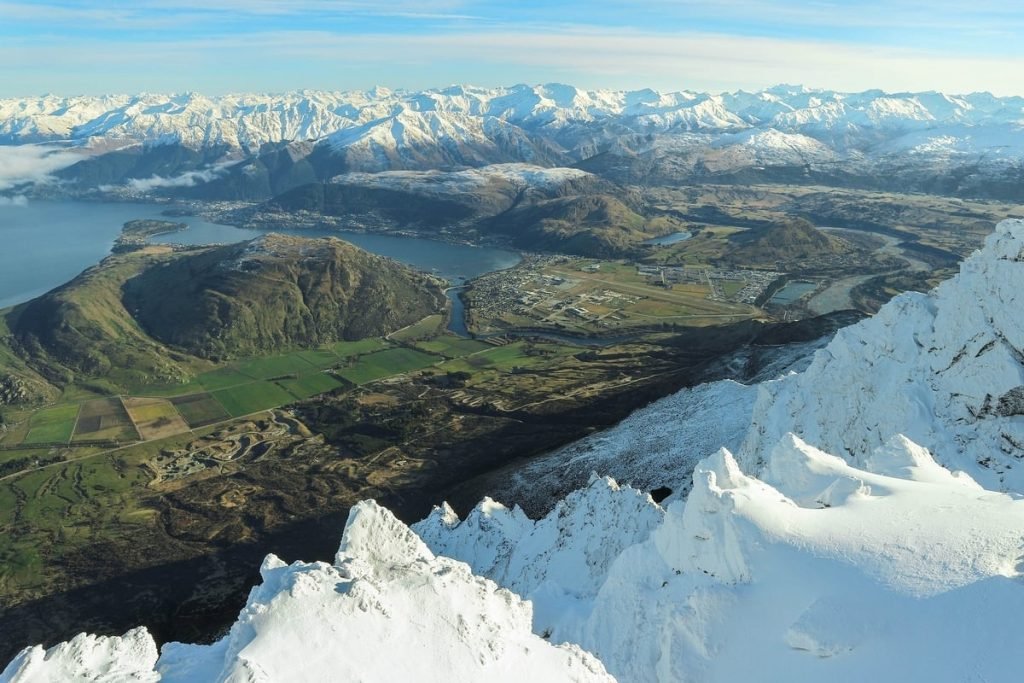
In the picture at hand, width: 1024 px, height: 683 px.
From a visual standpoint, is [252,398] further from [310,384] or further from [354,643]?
[354,643]

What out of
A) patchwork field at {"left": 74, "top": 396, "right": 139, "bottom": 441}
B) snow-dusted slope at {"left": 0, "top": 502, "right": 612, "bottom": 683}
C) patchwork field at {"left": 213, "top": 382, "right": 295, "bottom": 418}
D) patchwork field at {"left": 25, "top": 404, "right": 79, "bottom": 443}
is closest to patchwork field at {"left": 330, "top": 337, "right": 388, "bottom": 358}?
patchwork field at {"left": 213, "top": 382, "right": 295, "bottom": 418}

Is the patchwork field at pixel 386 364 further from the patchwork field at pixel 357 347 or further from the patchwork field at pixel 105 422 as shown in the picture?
the patchwork field at pixel 105 422

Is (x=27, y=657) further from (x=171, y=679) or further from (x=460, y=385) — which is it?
(x=460, y=385)

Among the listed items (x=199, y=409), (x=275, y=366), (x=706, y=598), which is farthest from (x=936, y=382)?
(x=275, y=366)

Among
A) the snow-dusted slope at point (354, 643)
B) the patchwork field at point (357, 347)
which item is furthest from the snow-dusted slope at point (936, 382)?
the patchwork field at point (357, 347)

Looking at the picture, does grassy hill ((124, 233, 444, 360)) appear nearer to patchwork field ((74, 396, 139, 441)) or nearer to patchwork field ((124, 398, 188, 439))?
patchwork field ((124, 398, 188, 439))

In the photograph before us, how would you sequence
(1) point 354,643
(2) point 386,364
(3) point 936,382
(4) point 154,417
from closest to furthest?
(1) point 354,643 → (3) point 936,382 → (4) point 154,417 → (2) point 386,364
